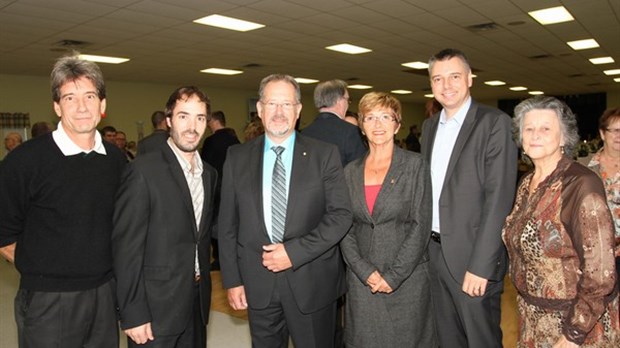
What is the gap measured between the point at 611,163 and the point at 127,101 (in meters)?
12.5

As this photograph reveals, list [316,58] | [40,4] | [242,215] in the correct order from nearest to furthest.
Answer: [242,215] → [40,4] → [316,58]

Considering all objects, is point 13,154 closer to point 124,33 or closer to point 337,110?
point 337,110

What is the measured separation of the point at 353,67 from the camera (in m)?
11.7

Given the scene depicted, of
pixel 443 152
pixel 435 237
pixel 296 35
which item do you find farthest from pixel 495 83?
pixel 435 237

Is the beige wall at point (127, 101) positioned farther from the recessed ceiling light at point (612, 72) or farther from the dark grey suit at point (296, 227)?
the dark grey suit at point (296, 227)

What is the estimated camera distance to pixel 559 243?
1969 millimetres

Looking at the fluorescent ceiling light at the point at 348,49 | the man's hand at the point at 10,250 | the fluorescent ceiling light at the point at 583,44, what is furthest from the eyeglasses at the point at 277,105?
the fluorescent ceiling light at the point at 583,44

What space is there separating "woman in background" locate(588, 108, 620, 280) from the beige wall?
1187 cm

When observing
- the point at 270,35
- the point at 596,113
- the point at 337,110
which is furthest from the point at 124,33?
the point at 596,113

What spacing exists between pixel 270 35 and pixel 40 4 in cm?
342

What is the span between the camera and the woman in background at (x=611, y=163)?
3318 millimetres

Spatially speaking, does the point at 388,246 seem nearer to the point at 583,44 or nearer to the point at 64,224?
the point at 64,224

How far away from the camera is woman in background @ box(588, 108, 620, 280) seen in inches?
131

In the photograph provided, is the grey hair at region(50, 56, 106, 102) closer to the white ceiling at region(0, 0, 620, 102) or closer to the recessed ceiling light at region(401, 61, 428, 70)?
the white ceiling at region(0, 0, 620, 102)
